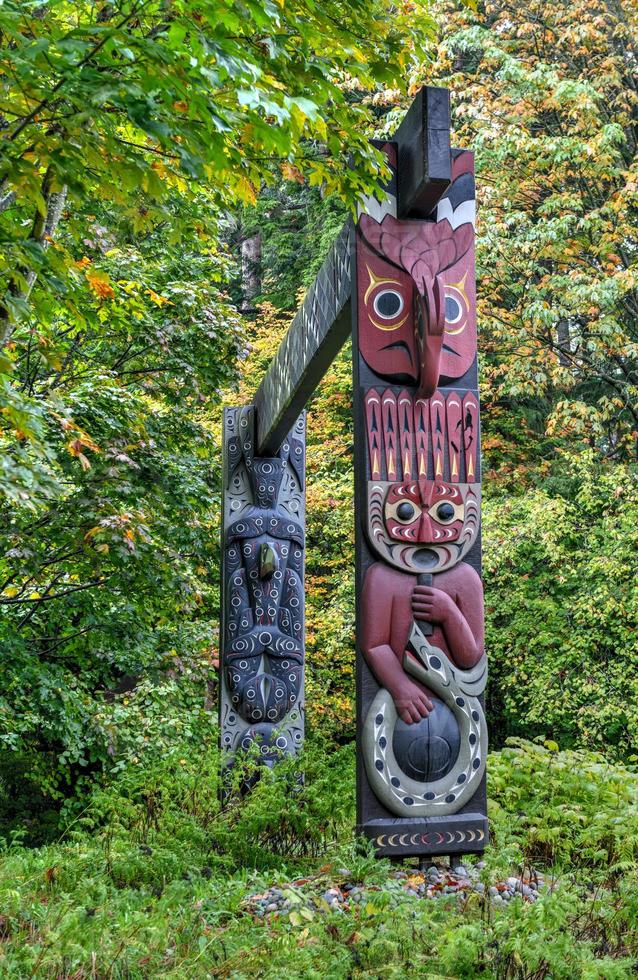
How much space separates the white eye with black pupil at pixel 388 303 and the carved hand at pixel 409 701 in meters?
1.79

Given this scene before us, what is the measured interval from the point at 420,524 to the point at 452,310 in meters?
1.11

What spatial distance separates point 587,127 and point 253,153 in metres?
9.88

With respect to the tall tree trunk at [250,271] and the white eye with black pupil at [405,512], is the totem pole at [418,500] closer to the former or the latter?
the white eye with black pupil at [405,512]

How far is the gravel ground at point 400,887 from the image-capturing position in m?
3.85

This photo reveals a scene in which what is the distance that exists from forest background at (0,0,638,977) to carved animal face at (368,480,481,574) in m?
1.36

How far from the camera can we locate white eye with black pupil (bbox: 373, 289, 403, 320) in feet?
15.5

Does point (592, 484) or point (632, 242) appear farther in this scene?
point (632, 242)

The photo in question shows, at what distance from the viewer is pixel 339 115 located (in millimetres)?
4367

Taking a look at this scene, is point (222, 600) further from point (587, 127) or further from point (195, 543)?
point (587, 127)

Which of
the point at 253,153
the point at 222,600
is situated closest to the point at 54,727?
the point at 222,600

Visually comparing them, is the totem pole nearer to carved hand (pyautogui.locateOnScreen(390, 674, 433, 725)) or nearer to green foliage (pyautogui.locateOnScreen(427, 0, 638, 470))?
carved hand (pyautogui.locateOnScreen(390, 674, 433, 725))

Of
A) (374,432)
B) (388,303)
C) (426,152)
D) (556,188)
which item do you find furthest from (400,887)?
(556,188)

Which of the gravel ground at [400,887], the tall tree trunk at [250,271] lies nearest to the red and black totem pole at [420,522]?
the gravel ground at [400,887]

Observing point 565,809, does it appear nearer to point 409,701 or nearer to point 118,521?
point 409,701
